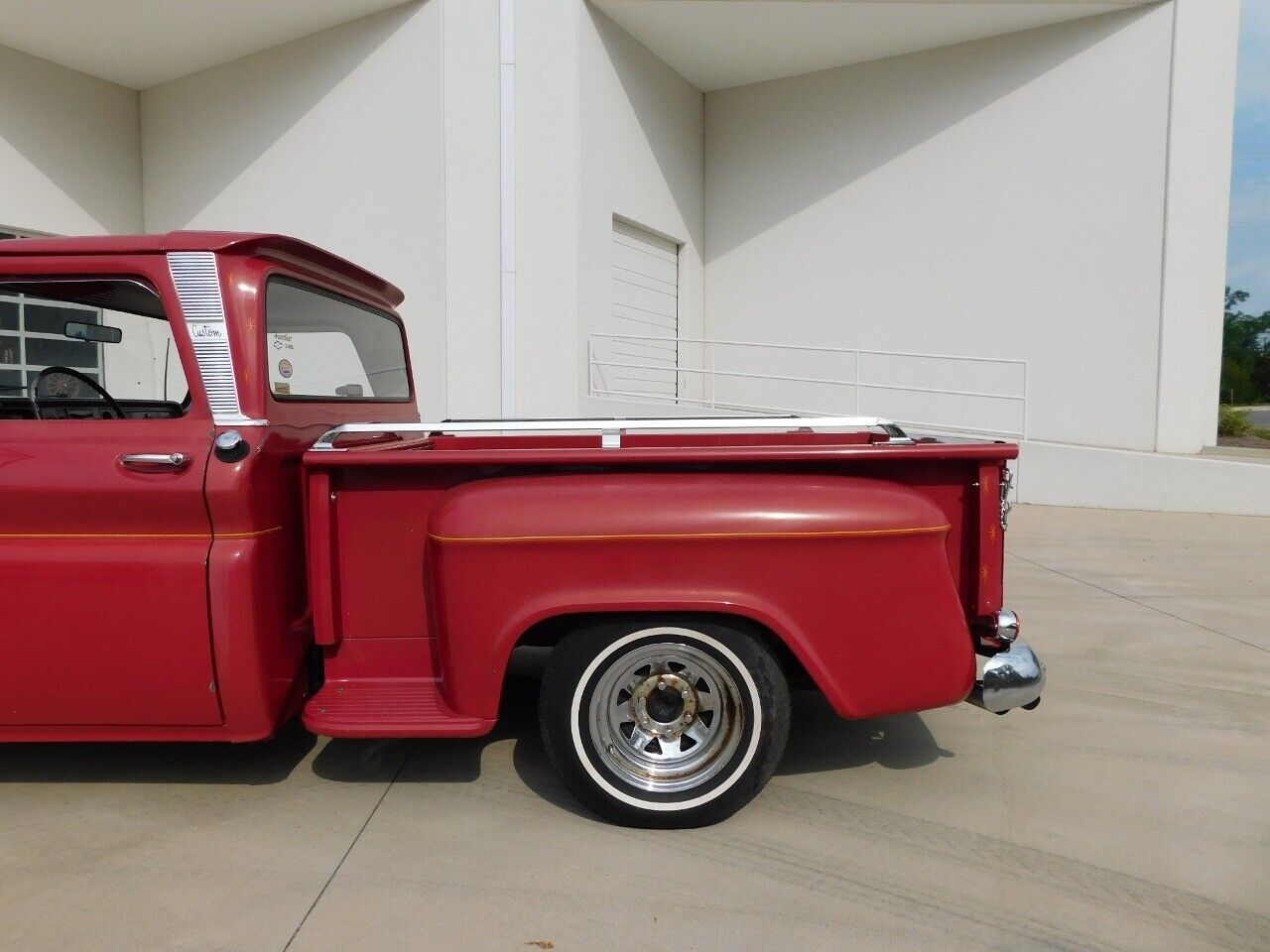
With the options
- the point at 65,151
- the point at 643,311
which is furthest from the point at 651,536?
the point at 65,151

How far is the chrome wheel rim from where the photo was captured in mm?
2857

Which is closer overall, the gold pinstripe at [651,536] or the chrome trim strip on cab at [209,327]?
the gold pinstripe at [651,536]

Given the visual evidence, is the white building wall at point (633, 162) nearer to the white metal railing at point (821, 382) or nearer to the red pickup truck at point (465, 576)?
the white metal railing at point (821, 382)

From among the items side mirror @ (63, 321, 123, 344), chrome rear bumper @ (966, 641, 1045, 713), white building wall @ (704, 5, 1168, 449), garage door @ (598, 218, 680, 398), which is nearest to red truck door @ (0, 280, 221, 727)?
side mirror @ (63, 321, 123, 344)

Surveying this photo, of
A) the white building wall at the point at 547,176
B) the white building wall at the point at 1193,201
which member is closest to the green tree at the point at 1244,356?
the white building wall at the point at 1193,201

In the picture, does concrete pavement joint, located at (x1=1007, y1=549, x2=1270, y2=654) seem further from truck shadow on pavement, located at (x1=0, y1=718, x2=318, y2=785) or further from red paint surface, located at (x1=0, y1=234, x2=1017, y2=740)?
truck shadow on pavement, located at (x1=0, y1=718, x2=318, y2=785)

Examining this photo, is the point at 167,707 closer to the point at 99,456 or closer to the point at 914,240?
the point at 99,456

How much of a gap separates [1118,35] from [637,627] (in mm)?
12208

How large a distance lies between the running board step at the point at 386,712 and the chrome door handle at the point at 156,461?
0.80 meters

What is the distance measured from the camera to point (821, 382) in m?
12.0

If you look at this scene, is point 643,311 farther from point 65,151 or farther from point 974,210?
point 65,151

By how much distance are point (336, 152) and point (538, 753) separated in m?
9.72

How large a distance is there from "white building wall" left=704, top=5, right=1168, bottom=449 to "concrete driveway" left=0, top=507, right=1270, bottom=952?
9.02m

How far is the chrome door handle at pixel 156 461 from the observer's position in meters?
2.85
